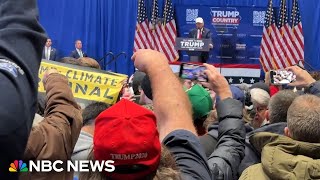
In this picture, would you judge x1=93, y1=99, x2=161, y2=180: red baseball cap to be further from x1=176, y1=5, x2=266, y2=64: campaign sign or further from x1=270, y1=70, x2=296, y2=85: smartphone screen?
x1=176, y1=5, x2=266, y2=64: campaign sign

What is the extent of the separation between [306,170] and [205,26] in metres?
11.3

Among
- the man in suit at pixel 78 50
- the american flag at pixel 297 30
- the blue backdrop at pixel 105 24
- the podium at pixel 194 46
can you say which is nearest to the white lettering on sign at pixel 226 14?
the blue backdrop at pixel 105 24

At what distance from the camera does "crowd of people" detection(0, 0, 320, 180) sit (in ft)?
2.51

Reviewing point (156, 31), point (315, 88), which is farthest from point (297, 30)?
point (315, 88)

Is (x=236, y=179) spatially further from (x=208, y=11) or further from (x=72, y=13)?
(x=72, y=13)

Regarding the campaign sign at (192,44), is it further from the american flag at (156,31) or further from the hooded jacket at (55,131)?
the hooded jacket at (55,131)

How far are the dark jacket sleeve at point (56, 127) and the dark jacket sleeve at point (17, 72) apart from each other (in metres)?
0.99

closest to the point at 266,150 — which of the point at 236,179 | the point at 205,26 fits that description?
the point at 236,179

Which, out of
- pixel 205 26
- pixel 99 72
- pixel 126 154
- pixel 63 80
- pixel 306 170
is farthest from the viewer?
pixel 205 26

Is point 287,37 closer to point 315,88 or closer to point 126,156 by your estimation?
point 315,88

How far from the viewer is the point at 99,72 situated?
3.81 meters

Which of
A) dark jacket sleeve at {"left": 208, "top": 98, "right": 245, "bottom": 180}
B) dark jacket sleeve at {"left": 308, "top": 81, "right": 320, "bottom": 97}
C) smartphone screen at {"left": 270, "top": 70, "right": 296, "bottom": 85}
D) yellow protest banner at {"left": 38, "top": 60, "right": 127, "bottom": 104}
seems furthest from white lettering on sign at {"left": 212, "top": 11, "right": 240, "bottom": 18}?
dark jacket sleeve at {"left": 208, "top": 98, "right": 245, "bottom": 180}

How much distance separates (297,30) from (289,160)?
38.6 ft

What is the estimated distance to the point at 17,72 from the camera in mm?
739
